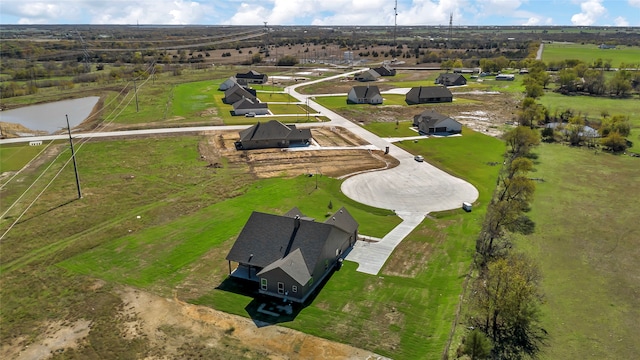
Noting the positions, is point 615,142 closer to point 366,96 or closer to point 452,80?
point 366,96

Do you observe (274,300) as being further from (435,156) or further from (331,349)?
(435,156)

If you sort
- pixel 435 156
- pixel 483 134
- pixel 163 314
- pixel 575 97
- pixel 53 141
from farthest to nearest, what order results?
pixel 575 97
pixel 483 134
pixel 53 141
pixel 435 156
pixel 163 314

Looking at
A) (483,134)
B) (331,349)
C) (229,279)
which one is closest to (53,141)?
(229,279)

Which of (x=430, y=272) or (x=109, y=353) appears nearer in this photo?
(x=109, y=353)

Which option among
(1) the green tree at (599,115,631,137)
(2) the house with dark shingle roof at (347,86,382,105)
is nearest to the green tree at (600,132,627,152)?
(1) the green tree at (599,115,631,137)

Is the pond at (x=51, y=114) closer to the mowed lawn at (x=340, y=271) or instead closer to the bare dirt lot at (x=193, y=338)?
the mowed lawn at (x=340, y=271)

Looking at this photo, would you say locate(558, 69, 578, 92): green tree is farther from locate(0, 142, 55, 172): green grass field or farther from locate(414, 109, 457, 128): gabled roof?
locate(0, 142, 55, 172): green grass field

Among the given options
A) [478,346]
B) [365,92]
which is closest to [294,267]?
[478,346]
